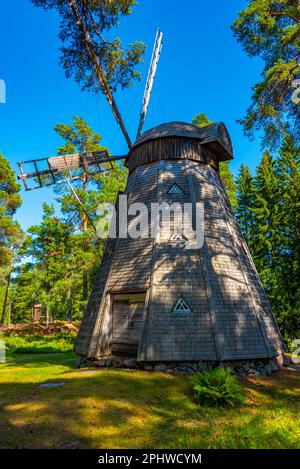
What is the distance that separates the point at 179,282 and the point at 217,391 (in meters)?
3.77

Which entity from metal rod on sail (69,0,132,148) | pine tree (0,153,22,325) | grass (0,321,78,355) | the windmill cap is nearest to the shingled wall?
the windmill cap

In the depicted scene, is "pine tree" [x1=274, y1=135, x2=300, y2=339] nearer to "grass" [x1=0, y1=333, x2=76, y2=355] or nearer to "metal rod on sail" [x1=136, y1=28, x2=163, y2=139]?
"metal rod on sail" [x1=136, y1=28, x2=163, y2=139]

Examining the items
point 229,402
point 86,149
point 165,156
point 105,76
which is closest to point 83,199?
point 86,149

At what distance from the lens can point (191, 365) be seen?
29.3 feet

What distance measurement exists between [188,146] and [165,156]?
1190 millimetres

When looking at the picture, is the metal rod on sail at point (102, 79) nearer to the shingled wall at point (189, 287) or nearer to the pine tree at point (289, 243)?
the shingled wall at point (189, 287)

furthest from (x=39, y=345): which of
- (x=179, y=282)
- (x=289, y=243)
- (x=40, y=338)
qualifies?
(x=289, y=243)

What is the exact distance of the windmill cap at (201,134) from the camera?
12.9m

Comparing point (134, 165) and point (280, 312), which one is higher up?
point (134, 165)

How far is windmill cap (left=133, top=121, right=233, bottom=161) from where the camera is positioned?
12914 millimetres

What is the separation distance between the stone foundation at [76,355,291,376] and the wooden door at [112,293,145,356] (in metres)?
0.50

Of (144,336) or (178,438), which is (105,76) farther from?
(178,438)
